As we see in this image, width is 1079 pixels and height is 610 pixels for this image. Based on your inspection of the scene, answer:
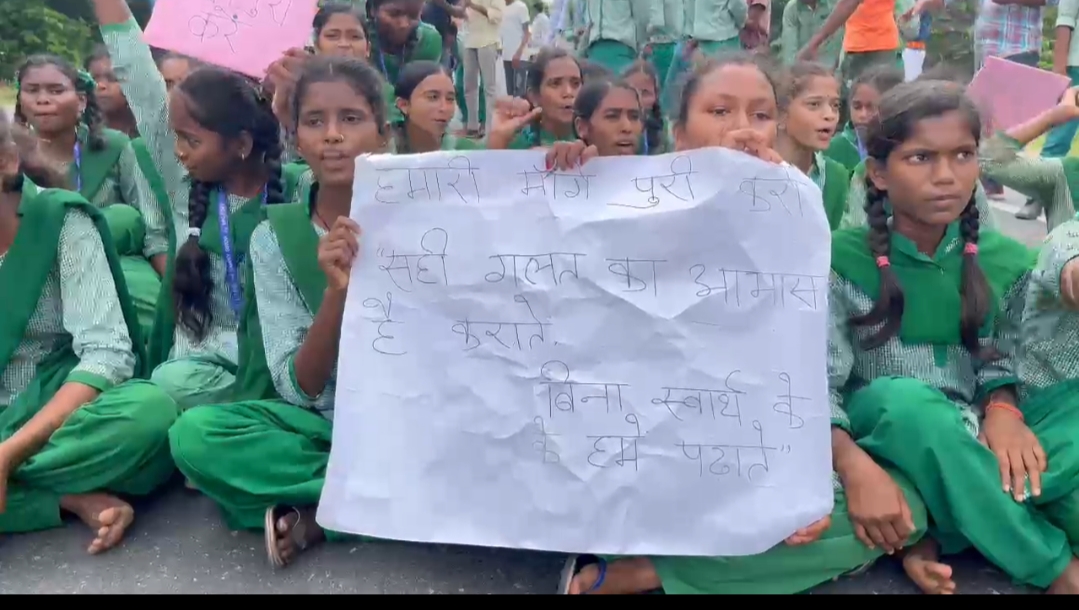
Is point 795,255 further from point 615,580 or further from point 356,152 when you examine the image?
point 356,152

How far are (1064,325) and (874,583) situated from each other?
27.7 inches

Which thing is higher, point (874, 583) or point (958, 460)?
point (958, 460)

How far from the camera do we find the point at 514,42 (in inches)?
373

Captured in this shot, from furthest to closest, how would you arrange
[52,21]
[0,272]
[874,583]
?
[52,21] → [0,272] → [874,583]

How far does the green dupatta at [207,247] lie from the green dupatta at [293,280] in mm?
229

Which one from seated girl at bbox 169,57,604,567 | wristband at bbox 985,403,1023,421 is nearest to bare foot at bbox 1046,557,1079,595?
wristband at bbox 985,403,1023,421

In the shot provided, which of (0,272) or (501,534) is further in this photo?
(0,272)

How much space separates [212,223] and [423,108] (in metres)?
1.40

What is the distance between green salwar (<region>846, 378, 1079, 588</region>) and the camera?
2.03 metres

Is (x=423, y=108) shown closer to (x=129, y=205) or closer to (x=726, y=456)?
(x=129, y=205)

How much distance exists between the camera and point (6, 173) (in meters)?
2.50

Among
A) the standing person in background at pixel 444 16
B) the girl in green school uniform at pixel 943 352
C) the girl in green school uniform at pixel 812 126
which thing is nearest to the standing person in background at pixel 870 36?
the girl in green school uniform at pixel 812 126

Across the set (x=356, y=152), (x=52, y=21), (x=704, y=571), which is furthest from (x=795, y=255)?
(x=52, y=21)

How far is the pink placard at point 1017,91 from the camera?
10.9 ft
